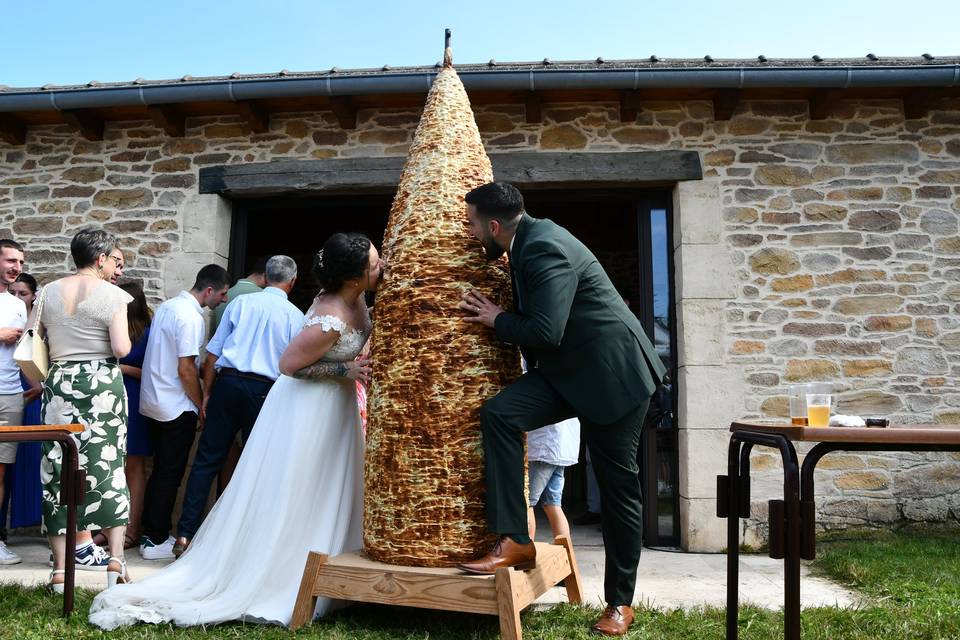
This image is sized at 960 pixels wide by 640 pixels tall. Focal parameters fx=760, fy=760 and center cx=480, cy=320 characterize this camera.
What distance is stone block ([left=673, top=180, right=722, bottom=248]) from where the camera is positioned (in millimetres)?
5703

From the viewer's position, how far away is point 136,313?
5.21 meters

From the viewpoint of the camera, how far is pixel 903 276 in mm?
5641

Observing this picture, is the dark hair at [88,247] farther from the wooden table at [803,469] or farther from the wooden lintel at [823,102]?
the wooden lintel at [823,102]

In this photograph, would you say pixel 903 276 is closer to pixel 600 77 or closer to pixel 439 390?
pixel 600 77

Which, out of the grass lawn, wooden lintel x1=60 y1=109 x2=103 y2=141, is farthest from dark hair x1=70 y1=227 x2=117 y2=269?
wooden lintel x1=60 y1=109 x2=103 y2=141

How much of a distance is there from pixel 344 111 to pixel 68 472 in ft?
11.7

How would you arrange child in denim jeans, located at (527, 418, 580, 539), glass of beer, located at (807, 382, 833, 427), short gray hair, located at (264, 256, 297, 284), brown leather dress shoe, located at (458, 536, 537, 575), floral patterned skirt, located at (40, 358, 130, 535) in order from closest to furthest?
1. glass of beer, located at (807, 382, 833, 427)
2. brown leather dress shoe, located at (458, 536, 537, 575)
3. floral patterned skirt, located at (40, 358, 130, 535)
4. child in denim jeans, located at (527, 418, 580, 539)
5. short gray hair, located at (264, 256, 297, 284)

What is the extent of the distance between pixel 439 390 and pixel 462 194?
0.82m

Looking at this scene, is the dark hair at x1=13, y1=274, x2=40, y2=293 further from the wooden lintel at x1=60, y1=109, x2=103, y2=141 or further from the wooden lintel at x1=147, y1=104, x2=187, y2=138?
the wooden lintel at x1=147, y1=104, x2=187, y2=138

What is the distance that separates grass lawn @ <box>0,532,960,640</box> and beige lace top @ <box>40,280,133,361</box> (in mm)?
1145

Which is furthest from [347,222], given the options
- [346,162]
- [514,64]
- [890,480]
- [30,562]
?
[890,480]

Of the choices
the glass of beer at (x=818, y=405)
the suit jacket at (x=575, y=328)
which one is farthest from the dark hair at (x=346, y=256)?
the glass of beer at (x=818, y=405)

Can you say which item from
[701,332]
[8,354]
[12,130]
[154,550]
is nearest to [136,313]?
[8,354]

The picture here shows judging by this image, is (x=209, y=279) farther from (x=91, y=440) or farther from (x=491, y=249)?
(x=491, y=249)
